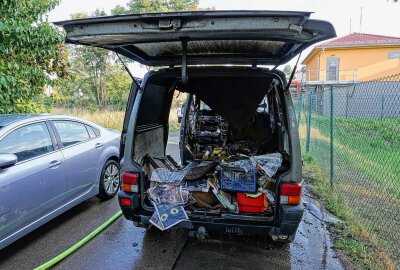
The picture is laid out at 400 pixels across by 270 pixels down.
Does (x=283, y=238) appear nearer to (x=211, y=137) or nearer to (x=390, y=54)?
(x=211, y=137)

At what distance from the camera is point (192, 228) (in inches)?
125

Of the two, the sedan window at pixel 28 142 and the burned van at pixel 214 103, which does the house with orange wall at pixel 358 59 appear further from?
the sedan window at pixel 28 142

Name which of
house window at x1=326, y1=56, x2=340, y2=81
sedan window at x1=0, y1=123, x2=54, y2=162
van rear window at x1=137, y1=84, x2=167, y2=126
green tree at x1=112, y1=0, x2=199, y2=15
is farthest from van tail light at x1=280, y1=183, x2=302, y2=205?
green tree at x1=112, y1=0, x2=199, y2=15

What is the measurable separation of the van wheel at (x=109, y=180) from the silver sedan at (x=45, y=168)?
0.02m

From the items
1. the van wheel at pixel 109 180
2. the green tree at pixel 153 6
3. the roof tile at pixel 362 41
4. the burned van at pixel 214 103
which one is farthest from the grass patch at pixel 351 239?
the green tree at pixel 153 6

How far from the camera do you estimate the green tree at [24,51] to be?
576 cm

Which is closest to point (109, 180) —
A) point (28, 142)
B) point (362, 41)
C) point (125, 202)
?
point (28, 142)

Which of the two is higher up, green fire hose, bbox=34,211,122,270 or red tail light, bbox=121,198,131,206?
red tail light, bbox=121,198,131,206

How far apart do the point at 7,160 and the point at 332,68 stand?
27602mm

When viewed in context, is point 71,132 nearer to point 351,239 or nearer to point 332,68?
point 351,239

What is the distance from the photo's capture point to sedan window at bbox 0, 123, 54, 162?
11.5 ft

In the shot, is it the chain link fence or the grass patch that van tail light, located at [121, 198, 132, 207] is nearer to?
the grass patch

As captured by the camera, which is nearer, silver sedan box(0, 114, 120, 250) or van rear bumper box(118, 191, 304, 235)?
van rear bumper box(118, 191, 304, 235)

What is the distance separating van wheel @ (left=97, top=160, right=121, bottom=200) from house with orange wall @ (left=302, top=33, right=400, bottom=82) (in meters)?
24.5
